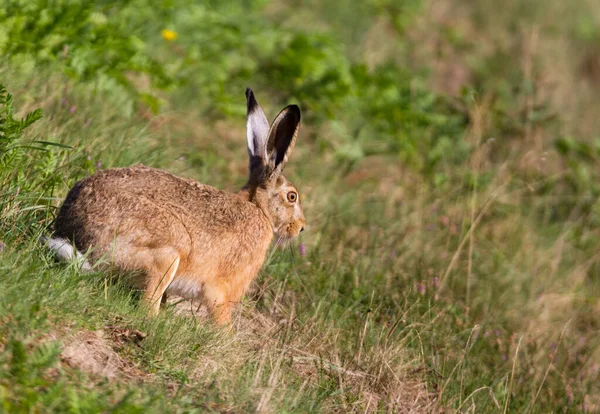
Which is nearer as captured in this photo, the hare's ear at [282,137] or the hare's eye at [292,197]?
the hare's ear at [282,137]

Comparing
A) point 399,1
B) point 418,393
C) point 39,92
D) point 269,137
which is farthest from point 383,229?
point 399,1

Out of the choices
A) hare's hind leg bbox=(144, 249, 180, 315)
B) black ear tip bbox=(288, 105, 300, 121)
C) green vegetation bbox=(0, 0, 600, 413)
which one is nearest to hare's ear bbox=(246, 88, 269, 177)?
black ear tip bbox=(288, 105, 300, 121)

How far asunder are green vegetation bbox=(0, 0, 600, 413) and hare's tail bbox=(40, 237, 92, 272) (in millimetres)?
→ 85

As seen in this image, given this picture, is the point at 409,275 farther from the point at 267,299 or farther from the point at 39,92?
the point at 39,92

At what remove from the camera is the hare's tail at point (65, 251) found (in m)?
4.96

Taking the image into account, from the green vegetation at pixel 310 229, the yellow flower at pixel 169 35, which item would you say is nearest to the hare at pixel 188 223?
the green vegetation at pixel 310 229

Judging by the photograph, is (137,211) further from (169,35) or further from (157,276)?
(169,35)

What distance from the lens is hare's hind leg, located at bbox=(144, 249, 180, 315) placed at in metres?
5.21

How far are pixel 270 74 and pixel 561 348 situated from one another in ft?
14.2

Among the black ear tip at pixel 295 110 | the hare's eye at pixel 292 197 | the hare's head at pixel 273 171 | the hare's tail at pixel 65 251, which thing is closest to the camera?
the hare's tail at pixel 65 251

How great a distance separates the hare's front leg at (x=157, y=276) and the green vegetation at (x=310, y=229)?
0.13 m

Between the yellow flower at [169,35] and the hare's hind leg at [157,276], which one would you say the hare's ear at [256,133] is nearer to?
the hare's hind leg at [157,276]

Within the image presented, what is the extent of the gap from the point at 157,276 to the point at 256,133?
1.67 metres

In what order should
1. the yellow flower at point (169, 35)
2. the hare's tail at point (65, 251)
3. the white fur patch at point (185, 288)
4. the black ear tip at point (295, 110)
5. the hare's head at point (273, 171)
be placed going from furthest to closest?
the yellow flower at point (169, 35) < the hare's head at point (273, 171) < the black ear tip at point (295, 110) < the white fur patch at point (185, 288) < the hare's tail at point (65, 251)
